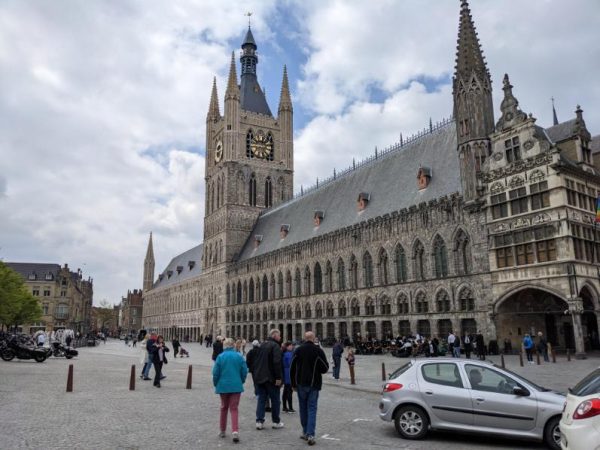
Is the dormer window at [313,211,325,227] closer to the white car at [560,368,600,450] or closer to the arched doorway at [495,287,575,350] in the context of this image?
the arched doorway at [495,287,575,350]

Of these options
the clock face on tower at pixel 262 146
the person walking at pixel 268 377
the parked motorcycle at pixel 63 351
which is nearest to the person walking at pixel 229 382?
the person walking at pixel 268 377

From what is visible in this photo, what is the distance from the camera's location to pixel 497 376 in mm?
8945

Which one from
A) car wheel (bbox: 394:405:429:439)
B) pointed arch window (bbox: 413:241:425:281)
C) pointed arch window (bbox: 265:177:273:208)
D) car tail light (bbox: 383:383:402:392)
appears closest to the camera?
car wheel (bbox: 394:405:429:439)

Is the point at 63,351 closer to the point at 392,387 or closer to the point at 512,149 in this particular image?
the point at 392,387

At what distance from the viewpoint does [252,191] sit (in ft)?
245

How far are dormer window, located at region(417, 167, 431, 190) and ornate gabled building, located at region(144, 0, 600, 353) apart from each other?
0.09m

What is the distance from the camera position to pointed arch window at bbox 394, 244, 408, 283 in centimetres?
3875

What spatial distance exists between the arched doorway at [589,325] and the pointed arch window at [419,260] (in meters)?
10.8

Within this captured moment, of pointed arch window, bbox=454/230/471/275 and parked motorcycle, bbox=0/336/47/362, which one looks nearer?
parked motorcycle, bbox=0/336/47/362

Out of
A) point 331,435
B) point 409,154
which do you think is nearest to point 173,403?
point 331,435

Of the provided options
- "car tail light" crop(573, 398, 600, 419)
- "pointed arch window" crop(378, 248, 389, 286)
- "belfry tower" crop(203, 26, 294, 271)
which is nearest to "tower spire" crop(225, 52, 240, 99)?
"belfry tower" crop(203, 26, 294, 271)

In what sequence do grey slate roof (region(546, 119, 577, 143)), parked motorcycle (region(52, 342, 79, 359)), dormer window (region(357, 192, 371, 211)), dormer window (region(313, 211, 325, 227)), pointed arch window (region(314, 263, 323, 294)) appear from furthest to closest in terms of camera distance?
dormer window (region(313, 211, 325, 227)) → pointed arch window (region(314, 263, 323, 294)) → dormer window (region(357, 192, 371, 211)) → grey slate roof (region(546, 119, 577, 143)) → parked motorcycle (region(52, 342, 79, 359))

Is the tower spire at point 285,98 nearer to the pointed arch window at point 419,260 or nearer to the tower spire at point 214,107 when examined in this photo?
the tower spire at point 214,107

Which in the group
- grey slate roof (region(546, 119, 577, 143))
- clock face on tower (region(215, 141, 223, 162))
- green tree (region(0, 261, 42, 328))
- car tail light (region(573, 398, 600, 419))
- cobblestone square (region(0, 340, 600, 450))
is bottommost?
cobblestone square (region(0, 340, 600, 450))
